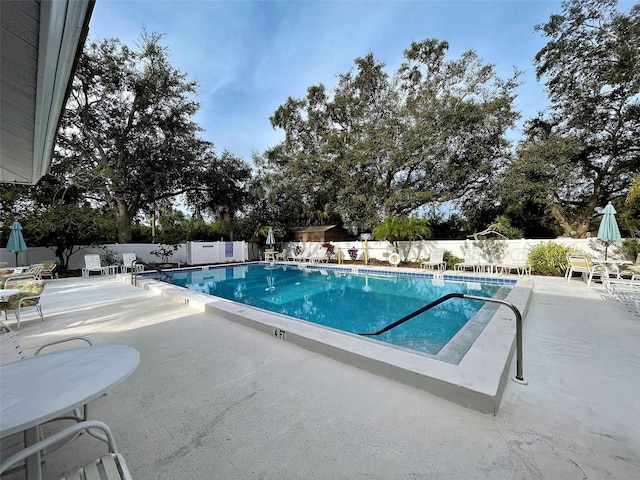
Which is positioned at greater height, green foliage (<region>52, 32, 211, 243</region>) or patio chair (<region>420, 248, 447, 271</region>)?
green foliage (<region>52, 32, 211, 243</region>)

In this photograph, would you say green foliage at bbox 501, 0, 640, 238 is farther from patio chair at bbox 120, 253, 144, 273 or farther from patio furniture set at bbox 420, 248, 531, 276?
patio chair at bbox 120, 253, 144, 273

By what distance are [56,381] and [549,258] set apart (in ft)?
39.4

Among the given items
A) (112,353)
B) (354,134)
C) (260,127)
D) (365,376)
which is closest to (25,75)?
(112,353)

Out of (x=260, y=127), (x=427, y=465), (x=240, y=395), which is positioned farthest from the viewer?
(x=260, y=127)

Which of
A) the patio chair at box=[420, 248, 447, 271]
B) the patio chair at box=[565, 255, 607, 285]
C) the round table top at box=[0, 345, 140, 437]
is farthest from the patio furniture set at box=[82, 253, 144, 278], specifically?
the patio chair at box=[565, 255, 607, 285]

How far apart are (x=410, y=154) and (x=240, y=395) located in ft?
47.4

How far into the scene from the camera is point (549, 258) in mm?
9016

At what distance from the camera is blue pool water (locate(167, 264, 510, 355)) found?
5039 millimetres

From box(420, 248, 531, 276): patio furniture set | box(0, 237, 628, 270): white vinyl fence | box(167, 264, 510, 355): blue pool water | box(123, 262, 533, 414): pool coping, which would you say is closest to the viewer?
box(123, 262, 533, 414): pool coping

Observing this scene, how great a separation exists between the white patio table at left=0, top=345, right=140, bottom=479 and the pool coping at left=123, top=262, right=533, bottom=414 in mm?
2044

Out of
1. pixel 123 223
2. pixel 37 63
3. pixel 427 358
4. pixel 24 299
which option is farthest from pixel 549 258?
pixel 123 223

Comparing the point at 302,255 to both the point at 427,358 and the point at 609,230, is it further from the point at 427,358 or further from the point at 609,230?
the point at 427,358

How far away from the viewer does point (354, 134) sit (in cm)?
1644

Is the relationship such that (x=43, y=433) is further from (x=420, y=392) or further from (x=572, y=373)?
(x=572, y=373)
